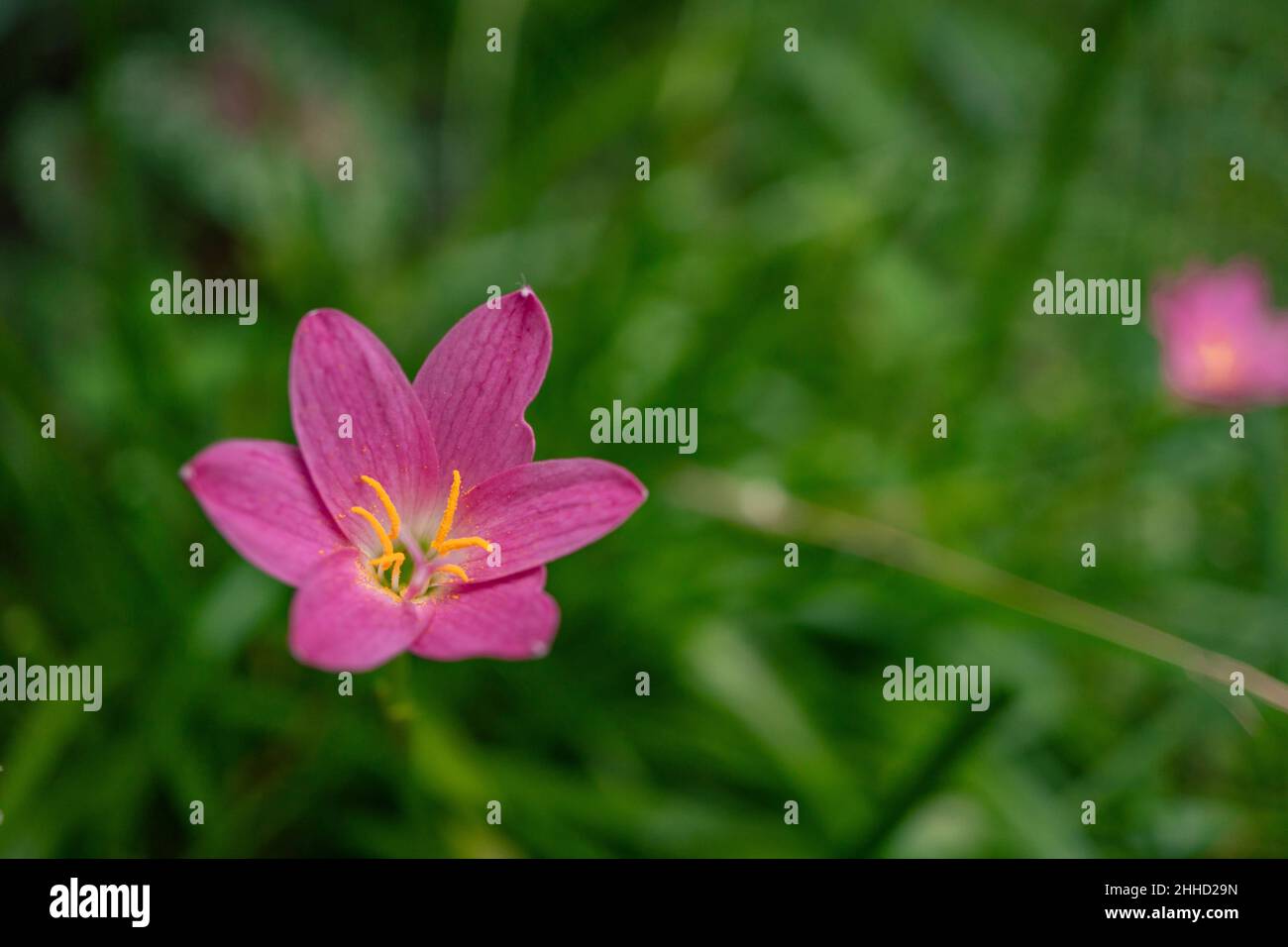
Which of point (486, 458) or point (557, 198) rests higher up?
point (557, 198)

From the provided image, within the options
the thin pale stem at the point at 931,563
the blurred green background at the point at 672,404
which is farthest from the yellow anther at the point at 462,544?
the thin pale stem at the point at 931,563

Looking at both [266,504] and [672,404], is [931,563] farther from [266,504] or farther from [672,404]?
[266,504]

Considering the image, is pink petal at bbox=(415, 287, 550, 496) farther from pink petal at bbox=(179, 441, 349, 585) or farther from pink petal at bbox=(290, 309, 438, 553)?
pink petal at bbox=(179, 441, 349, 585)

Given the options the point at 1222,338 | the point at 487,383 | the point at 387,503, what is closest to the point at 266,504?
the point at 387,503
